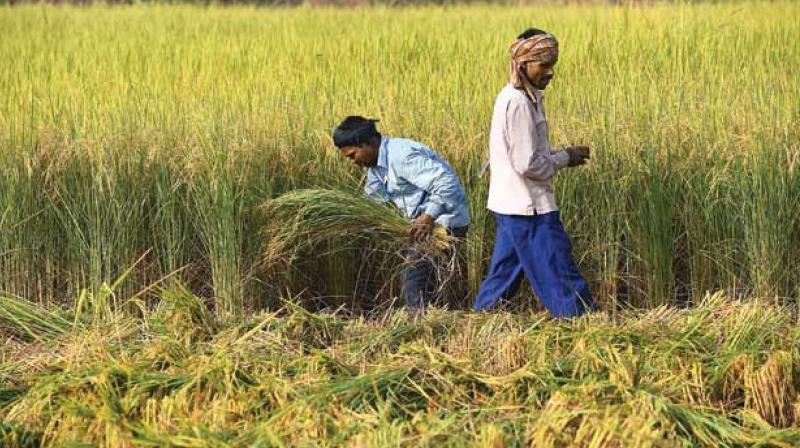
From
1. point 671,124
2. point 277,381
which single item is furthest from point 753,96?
point 277,381

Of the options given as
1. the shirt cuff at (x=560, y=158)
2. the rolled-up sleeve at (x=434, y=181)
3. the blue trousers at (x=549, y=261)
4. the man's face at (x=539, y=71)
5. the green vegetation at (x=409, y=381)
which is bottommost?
the green vegetation at (x=409, y=381)

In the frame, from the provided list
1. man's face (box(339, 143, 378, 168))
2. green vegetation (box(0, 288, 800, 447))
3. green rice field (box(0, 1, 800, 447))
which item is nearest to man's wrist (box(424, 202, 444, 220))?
green rice field (box(0, 1, 800, 447))

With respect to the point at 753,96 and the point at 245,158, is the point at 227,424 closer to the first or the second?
the point at 245,158

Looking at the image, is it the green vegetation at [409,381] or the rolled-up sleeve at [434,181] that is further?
the rolled-up sleeve at [434,181]

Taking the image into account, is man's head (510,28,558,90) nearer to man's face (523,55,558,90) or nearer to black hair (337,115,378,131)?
man's face (523,55,558,90)

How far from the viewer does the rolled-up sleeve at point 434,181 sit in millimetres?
4301

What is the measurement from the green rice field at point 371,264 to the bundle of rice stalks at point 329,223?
0.06 feet

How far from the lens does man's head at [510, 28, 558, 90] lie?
402 cm

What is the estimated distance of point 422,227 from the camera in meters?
4.34

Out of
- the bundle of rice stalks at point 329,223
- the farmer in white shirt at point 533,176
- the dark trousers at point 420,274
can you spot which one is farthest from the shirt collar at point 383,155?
the farmer in white shirt at point 533,176

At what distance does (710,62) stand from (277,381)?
3707 mm

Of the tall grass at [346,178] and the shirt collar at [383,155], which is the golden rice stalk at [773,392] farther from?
the shirt collar at [383,155]

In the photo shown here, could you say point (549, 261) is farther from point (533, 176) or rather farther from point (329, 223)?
point (329, 223)

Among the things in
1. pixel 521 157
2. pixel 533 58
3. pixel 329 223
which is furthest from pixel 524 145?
pixel 329 223
